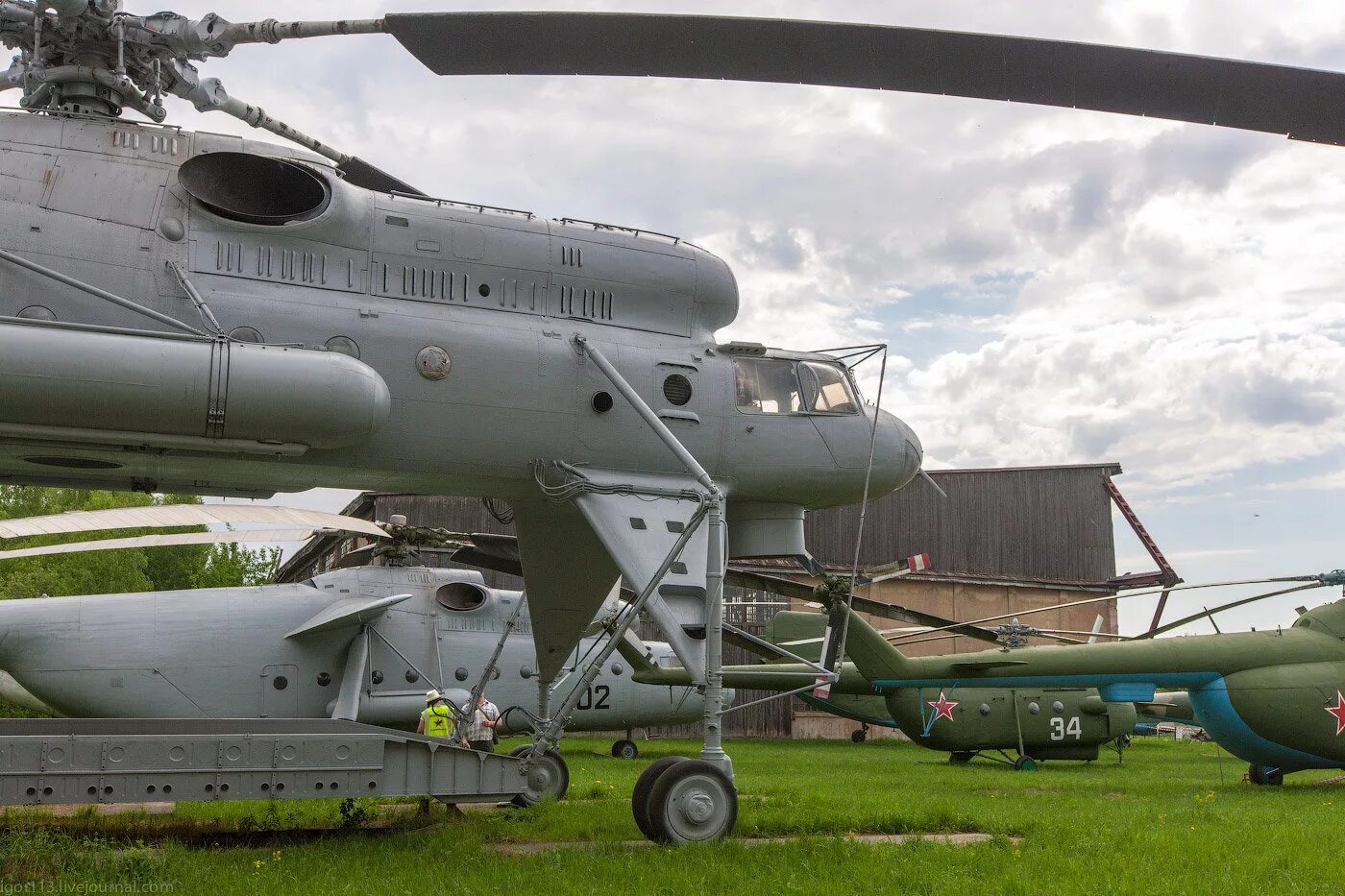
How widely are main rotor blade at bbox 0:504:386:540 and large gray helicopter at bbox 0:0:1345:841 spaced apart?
2798 millimetres

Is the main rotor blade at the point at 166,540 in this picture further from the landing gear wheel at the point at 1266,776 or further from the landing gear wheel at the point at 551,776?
the landing gear wheel at the point at 1266,776

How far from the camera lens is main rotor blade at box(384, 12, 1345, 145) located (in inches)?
301

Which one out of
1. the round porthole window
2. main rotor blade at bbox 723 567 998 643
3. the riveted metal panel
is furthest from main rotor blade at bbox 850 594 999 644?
the riveted metal panel

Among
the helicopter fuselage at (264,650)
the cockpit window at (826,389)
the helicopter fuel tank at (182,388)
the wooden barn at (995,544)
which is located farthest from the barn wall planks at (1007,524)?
the helicopter fuel tank at (182,388)

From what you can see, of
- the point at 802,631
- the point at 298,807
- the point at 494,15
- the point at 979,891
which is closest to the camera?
the point at 979,891

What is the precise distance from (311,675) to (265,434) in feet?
26.9

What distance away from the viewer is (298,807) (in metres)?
11.0

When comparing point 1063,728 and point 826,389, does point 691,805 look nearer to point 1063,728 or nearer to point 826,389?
point 826,389

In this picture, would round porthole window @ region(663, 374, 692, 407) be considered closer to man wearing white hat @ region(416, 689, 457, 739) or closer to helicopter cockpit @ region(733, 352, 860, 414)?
helicopter cockpit @ region(733, 352, 860, 414)

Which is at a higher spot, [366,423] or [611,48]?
[611,48]

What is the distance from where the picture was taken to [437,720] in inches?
510

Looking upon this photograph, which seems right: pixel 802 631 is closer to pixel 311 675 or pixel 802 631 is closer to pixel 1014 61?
pixel 311 675

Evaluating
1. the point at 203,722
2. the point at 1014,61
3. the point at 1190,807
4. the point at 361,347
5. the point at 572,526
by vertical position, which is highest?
the point at 1014,61

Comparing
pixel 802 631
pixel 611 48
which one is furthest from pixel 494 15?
pixel 802 631
